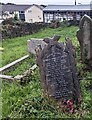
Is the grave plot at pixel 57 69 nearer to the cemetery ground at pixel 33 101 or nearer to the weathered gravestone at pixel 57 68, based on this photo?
the weathered gravestone at pixel 57 68

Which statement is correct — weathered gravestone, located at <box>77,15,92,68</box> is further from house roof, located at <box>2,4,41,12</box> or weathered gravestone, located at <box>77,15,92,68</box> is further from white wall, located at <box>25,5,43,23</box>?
house roof, located at <box>2,4,41,12</box>

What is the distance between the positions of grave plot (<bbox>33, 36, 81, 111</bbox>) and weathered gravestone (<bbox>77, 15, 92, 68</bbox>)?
2.27 m

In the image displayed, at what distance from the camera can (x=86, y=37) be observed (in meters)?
8.65

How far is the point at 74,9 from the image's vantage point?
37219mm

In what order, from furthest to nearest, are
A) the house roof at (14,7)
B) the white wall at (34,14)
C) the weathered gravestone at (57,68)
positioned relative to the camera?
the house roof at (14,7) < the white wall at (34,14) < the weathered gravestone at (57,68)

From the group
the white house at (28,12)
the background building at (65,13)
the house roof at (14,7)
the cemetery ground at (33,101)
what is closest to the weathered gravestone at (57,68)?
the cemetery ground at (33,101)

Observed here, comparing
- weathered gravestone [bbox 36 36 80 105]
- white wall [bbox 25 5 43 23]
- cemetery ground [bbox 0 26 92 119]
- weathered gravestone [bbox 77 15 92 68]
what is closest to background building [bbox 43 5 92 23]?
white wall [bbox 25 5 43 23]

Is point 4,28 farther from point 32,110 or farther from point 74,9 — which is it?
point 74,9

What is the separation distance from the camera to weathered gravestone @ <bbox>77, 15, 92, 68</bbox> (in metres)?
8.57

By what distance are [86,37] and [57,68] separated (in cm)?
254

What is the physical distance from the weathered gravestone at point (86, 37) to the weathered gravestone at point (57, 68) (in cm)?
227

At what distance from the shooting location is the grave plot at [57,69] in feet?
21.1

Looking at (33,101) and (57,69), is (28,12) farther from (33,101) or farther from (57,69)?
A: (33,101)

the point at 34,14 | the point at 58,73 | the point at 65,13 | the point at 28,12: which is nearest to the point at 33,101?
the point at 58,73
